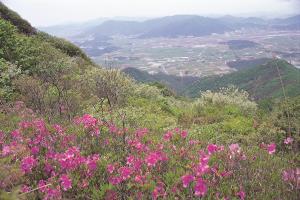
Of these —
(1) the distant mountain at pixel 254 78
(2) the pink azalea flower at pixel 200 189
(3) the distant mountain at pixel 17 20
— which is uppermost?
(3) the distant mountain at pixel 17 20

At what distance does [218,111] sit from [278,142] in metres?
7.01

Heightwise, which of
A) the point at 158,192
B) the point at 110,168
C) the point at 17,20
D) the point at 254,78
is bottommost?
the point at 254,78

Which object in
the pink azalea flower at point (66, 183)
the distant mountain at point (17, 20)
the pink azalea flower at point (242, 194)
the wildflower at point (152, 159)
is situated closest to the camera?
the pink azalea flower at point (242, 194)

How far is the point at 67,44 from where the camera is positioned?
35.9 meters

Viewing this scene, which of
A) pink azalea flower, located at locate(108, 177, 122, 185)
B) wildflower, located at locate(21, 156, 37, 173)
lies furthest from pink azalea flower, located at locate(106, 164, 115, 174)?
wildflower, located at locate(21, 156, 37, 173)

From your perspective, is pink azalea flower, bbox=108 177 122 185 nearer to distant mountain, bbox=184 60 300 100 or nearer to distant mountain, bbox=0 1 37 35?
distant mountain, bbox=0 1 37 35

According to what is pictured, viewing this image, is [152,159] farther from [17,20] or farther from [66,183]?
[17,20]

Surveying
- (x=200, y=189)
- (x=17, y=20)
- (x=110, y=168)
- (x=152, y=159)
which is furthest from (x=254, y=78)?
(x=200, y=189)

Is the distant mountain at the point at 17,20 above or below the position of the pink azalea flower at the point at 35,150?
above

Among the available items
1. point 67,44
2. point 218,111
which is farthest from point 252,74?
point 218,111

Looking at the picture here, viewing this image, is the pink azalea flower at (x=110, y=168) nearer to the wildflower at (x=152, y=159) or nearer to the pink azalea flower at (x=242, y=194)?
the wildflower at (x=152, y=159)

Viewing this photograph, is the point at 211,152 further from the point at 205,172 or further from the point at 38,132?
the point at 38,132

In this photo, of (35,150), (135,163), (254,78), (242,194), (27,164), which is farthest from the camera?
(254,78)

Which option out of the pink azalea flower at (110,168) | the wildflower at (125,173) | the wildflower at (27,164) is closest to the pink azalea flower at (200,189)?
the wildflower at (125,173)
